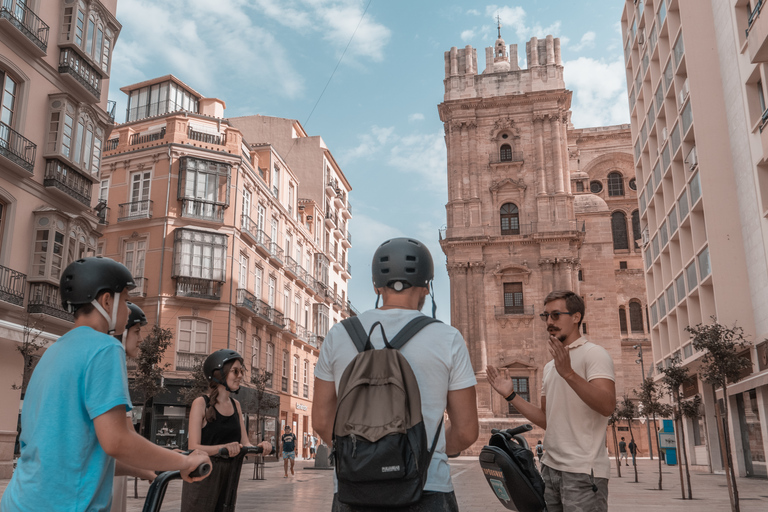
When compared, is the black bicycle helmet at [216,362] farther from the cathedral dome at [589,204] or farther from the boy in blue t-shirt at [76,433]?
the cathedral dome at [589,204]

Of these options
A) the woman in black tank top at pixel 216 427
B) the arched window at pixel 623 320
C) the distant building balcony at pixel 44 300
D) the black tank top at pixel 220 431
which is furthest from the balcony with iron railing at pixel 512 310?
the black tank top at pixel 220 431

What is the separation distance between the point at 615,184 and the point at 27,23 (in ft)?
179

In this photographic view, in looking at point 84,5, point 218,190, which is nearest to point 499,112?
point 218,190

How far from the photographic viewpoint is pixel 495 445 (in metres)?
3.42

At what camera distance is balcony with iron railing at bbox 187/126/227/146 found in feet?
112

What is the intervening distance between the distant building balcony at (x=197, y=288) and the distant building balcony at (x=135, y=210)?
358cm

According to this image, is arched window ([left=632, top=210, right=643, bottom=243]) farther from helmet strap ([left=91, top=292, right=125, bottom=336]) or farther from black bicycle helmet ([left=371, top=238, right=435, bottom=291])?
helmet strap ([left=91, top=292, right=125, bottom=336])

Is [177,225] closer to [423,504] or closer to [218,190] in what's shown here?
[218,190]

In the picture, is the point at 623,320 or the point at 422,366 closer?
the point at 422,366

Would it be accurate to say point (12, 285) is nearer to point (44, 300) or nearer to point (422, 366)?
point (44, 300)

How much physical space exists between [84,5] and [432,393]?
22.6m

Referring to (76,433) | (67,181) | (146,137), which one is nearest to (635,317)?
(146,137)

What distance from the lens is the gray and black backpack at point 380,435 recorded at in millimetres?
2494

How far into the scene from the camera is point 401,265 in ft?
10.3
